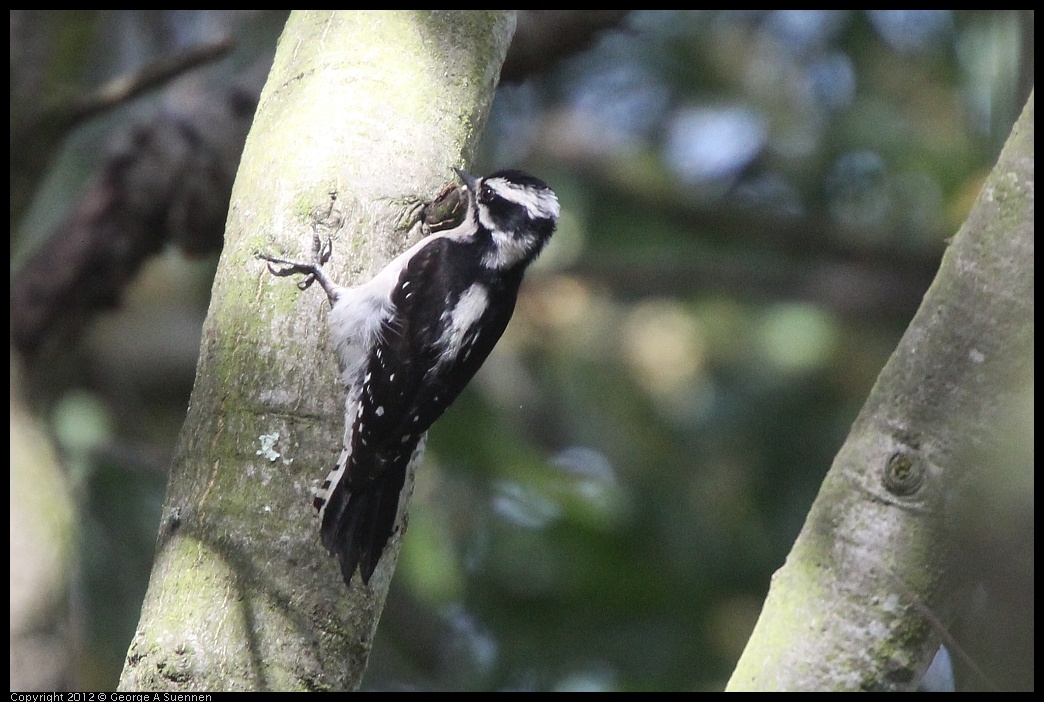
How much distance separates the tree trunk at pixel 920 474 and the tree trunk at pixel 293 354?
1013 mm

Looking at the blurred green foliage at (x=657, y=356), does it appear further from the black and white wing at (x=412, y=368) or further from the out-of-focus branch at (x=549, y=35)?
the black and white wing at (x=412, y=368)

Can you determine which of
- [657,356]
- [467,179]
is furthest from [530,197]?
[657,356]

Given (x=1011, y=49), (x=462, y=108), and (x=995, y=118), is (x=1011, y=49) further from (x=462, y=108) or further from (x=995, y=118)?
(x=462, y=108)

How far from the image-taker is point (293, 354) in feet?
8.63

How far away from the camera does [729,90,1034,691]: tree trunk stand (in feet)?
7.16

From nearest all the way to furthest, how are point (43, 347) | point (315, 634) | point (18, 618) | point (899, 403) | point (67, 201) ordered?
point (899, 403), point (315, 634), point (18, 618), point (43, 347), point (67, 201)

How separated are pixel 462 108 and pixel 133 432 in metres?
5.64

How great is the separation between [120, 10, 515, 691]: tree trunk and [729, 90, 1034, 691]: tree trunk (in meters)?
1.01

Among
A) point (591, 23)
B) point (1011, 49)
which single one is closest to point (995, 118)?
point (1011, 49)

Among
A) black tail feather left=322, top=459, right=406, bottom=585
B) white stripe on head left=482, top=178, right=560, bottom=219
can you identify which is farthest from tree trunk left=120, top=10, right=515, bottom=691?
white stripe on head left=482, top=178, right=560, bottom=219

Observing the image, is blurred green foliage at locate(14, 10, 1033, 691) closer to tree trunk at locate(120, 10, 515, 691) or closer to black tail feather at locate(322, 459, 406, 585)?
black tail feather at locate(322, 459, 406, 585)

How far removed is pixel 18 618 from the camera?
4.02 m

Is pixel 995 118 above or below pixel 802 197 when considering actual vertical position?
above

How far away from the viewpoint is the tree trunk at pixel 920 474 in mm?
2184
